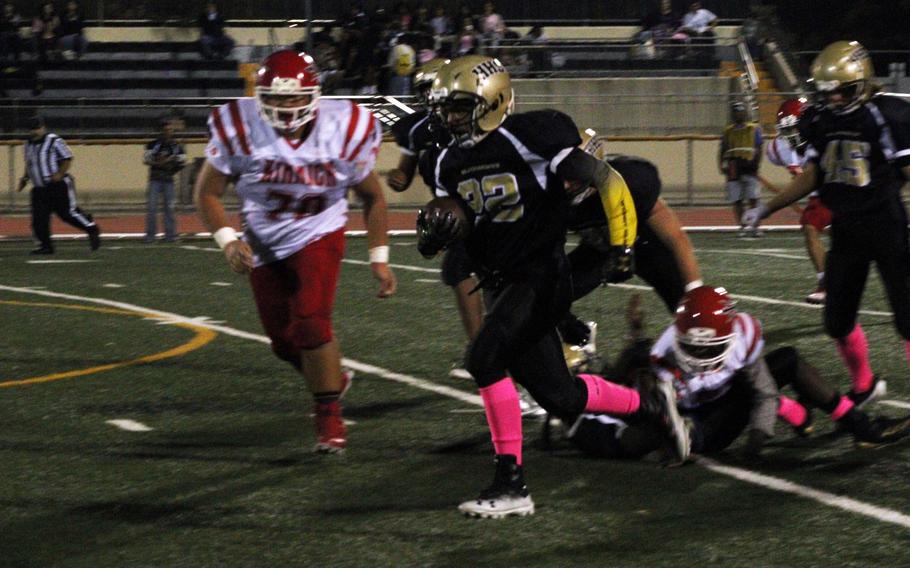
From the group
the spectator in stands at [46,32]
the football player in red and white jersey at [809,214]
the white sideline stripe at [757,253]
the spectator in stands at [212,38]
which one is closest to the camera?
the football player in red and white jersey at [809,214]

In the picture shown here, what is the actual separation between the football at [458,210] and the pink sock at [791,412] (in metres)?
1.55

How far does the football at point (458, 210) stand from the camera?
211 inches

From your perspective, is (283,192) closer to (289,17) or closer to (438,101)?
(438,101)

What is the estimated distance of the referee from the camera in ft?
54.6

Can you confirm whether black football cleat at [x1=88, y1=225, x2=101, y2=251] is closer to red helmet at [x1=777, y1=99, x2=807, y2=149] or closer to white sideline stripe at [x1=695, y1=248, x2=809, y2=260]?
white sideline stripe at [x1=695, y1=248, x2=809, y2=260]

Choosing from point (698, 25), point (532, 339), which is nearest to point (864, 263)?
point (532, 339)

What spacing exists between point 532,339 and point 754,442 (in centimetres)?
107

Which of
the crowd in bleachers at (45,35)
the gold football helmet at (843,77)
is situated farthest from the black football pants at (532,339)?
the crowd in bleachers at (45,35)

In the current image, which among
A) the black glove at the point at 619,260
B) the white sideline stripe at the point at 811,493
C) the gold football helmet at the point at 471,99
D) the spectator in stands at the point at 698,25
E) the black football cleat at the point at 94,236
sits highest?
the spectator in stands at the point at 698,25

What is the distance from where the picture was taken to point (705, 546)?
15.8 ft

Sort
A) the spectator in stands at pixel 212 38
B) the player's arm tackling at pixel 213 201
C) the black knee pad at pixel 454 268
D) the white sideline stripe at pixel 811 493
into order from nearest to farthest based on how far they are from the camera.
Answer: the white sideline stripe at pixel 811 493 < the player's arm tackling at pixel 213 201 < the black knee pad at pixel 454 268 < the spectator in stands at pixel 212 38

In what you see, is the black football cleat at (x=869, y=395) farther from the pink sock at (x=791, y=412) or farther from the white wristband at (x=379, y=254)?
the white wristband at (x=379, y=254)

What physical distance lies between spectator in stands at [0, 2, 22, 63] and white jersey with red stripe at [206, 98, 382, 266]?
67.9 feet

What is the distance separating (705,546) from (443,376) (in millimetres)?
3578
